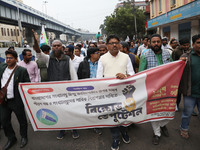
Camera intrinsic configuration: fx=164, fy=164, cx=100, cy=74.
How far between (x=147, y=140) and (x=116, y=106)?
102cm

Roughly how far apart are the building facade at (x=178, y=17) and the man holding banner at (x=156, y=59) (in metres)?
10.5

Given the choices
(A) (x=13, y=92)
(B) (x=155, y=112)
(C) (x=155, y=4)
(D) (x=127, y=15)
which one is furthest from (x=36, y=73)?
(D) (x=127, y=15)

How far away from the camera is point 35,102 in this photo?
3.00m

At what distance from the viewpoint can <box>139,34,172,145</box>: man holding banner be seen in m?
3.06

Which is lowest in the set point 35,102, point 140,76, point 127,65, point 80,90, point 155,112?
point 155,112

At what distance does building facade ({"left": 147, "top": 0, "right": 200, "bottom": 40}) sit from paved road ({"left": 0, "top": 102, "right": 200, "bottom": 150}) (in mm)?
10789

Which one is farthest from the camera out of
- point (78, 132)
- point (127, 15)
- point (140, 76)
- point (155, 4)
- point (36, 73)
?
point (127, 15)

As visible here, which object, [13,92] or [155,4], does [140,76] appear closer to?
[13,92]

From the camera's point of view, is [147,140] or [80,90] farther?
[147,140]

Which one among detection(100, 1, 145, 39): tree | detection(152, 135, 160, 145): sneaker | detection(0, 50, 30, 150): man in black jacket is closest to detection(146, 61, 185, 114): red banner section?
detection(152, 135, 160, 145): sneaker

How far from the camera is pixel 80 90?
288 cm

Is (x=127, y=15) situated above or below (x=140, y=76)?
above

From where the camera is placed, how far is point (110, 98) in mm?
2889

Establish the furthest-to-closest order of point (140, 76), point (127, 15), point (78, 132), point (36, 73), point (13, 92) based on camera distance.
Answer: point (127, 15)
point (36, 73)
point (78, 132)
point (13, 92)
point (140, 76)
